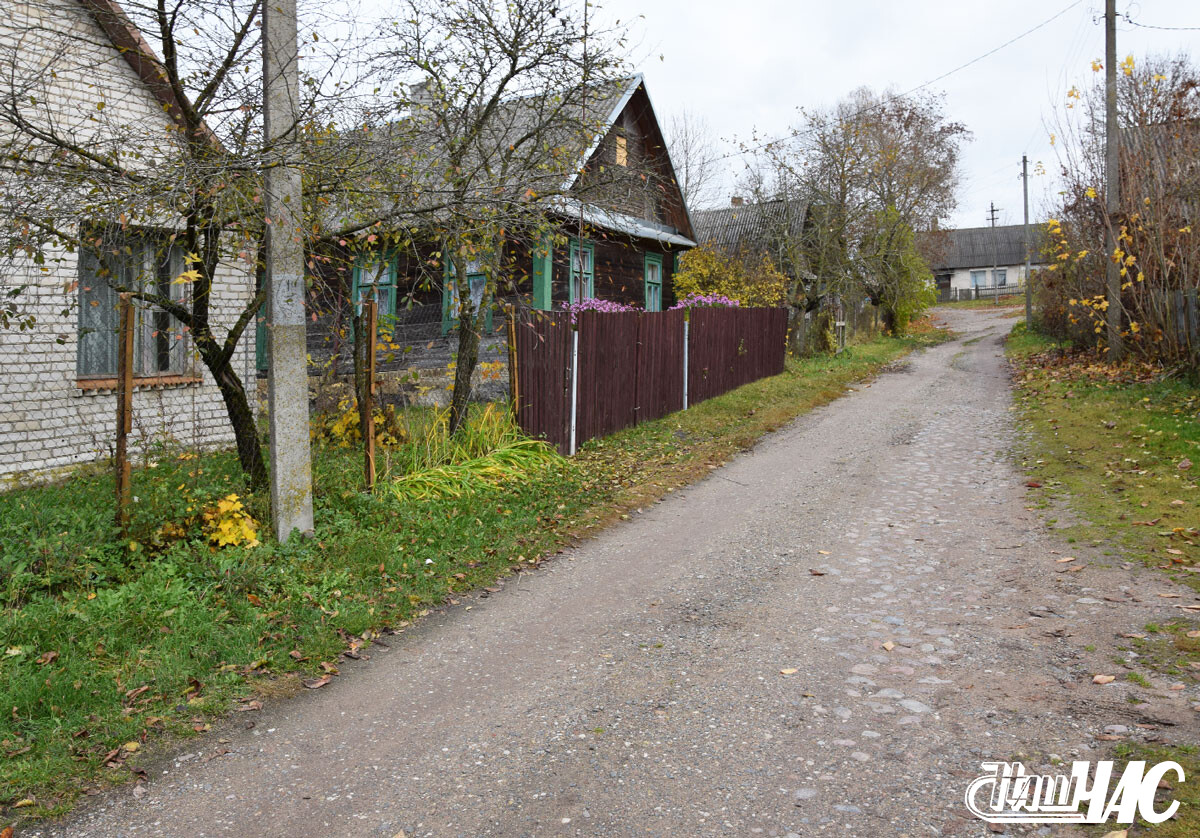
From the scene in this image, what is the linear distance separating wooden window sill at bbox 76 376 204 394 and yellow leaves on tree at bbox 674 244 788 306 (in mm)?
12571

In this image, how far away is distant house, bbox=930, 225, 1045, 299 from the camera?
70.6 m

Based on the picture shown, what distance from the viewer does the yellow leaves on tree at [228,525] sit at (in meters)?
6.42

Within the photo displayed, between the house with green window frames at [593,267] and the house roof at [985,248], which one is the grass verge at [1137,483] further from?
the house roof at [985,248]

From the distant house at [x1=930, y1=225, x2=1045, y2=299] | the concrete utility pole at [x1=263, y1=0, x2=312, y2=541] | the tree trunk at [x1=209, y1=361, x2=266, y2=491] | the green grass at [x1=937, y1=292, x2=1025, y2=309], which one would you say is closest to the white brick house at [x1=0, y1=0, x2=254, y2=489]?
the tree trunk at [x1=209, y1=361, x2=266, y2=491]

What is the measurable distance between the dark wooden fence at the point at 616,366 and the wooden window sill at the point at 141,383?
449 centimetres

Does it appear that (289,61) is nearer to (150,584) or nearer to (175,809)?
(150,584)

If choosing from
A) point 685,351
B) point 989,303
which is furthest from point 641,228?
point 989,303

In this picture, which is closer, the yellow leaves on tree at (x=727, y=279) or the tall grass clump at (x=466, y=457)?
the tall grass clump at (x=466, y=457)

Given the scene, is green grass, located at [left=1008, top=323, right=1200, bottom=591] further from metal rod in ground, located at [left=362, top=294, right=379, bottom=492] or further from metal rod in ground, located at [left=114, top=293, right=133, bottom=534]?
metal rod in ground, located at [left=114, top=293, right=133, bottom=534]

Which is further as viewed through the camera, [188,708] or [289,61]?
[289,61]

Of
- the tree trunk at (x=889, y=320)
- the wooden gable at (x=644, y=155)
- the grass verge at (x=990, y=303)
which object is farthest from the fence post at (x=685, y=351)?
the grass verge at (x=990, y=303)

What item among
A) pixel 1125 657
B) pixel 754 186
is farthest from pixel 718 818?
pixel 754 186

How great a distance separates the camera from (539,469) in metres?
9.59

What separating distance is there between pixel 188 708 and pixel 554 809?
2.16 m
